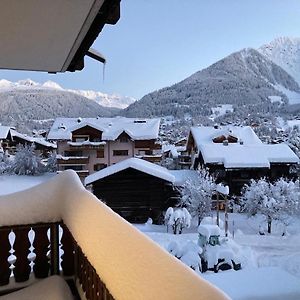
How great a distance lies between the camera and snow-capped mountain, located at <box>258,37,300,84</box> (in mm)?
25438

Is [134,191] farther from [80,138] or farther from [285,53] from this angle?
[285,53]

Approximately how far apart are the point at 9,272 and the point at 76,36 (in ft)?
3.92

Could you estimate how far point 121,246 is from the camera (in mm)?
894

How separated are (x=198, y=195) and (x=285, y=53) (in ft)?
65.6

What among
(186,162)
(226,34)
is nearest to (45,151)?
(186,162)

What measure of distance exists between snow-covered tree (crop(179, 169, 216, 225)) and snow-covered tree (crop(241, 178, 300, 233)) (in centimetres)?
120

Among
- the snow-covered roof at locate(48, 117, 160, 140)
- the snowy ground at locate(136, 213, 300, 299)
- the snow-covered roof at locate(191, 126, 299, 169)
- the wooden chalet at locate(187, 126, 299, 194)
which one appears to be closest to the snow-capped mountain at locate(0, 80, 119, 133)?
the snow-covered roof at locate(48, 117, 160, 140)

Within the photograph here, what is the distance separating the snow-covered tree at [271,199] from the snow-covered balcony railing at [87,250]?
31.8 ft

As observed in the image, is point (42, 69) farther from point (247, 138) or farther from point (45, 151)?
point (45, 151)

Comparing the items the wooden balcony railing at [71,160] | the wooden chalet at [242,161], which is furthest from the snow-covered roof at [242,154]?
the wooden balcony railing at [71,160]

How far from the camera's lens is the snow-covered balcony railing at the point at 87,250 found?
70cm

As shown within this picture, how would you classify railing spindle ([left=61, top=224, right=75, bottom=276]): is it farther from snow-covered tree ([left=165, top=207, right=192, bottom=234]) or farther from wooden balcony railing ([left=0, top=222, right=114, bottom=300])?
snow-covered tree ([left=165, top=207, right=192, bottom=234])

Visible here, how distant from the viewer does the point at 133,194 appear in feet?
38.3

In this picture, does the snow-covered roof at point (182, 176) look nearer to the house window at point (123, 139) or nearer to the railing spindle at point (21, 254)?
the house window at point (123, 139)
